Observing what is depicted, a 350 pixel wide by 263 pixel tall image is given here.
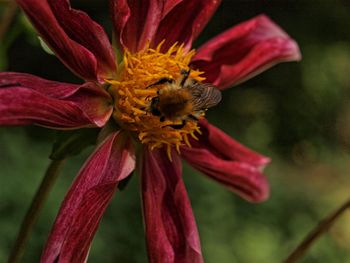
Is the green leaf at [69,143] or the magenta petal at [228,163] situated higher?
the magenta petal at [228,163]

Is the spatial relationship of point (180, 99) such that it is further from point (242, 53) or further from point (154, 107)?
point (242, 53)

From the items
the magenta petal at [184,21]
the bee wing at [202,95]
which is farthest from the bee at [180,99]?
the magenta petal at [184,21]

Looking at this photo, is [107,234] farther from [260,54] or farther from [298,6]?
[298,6]

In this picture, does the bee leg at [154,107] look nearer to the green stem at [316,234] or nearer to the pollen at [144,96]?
the pollen at [144,96]

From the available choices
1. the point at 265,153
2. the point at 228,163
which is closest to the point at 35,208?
the point at 228,163

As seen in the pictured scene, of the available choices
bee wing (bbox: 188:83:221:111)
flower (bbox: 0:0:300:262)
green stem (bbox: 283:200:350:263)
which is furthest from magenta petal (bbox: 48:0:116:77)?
green stem (bbox: 283:200:350:263)

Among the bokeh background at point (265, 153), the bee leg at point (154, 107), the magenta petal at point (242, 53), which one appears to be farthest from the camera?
the bokeh background at point (265, 153)
